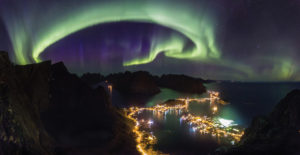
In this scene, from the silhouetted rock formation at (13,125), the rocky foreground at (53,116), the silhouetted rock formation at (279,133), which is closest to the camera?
the silhouetted rock formation at (13,125)

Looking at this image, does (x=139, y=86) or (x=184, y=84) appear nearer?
(x=139, y=86)

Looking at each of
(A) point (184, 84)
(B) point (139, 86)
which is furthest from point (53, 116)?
(A) point (184, 84)

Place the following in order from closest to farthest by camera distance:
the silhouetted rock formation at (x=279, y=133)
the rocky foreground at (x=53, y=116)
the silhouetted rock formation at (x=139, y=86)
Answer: the rocky foreground at (x=53, y=116), the silhouetted rock formation at (x=279, y=133), the silhouetted rock formation at (x=139, y=86)

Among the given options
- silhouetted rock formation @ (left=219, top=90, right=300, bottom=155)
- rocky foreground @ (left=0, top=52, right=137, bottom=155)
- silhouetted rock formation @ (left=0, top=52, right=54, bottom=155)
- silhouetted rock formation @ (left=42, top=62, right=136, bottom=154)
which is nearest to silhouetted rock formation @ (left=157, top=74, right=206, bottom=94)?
silhouetted rock formation @ (left=42, top=62, right=136, bottom=154)

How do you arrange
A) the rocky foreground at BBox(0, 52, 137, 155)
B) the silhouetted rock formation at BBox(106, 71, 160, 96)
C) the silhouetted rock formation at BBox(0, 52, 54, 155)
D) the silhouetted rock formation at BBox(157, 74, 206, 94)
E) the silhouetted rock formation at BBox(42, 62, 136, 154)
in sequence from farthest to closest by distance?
the silhouetted rock formation at BBox(157, 74, 206, 94), the silhouetted rock formation at BBox(106, 71, 160, 96), the silhouetted rock formation at BBox(42, 62, 136, 154), the rocky foreground at BBox(0, 52, 137, 155), the silhouetted rock formation at BBox(0, 52, 54, 155)

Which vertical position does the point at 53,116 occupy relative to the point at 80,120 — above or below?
above

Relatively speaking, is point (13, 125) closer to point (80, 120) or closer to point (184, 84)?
point (80, 120)

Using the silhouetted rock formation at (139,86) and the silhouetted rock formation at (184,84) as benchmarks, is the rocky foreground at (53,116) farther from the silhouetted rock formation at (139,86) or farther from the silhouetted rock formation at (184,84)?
the silhouetted rock formation at (184,84)

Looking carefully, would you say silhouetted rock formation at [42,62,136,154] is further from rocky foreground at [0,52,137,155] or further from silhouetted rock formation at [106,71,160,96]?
silhouetted rock formation at [106,71,160,96]

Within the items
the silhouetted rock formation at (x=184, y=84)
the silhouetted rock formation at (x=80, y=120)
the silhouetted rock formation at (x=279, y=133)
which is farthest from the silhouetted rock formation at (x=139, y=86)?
the silhouetted rock formation at (x=279, y=133)
